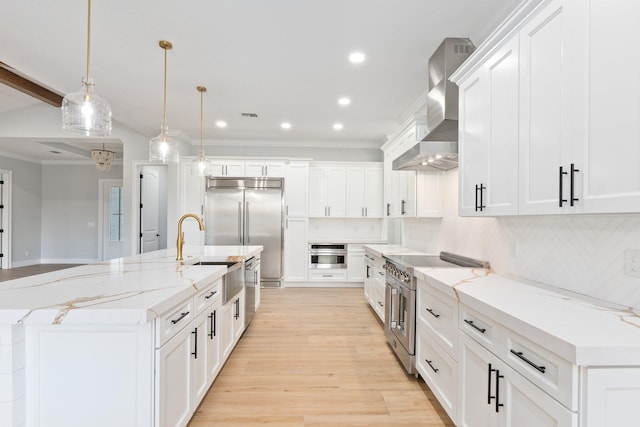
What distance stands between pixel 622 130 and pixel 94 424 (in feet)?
7.91

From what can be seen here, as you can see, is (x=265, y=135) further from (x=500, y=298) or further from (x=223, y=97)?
(x=500, y=298)

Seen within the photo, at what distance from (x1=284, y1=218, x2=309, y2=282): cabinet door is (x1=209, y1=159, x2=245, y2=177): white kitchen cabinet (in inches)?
49.8

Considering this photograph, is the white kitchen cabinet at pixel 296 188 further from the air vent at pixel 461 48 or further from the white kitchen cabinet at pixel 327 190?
the air vent at pixel 461 48

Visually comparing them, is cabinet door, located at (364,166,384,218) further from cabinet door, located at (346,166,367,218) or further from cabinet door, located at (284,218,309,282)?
cabinet door, located at (284,218,309,282)

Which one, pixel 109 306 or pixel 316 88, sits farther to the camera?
pixel 316 88

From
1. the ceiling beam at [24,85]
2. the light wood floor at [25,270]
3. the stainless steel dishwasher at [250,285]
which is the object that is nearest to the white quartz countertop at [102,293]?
the stainless steel dishwasher at [250,285]

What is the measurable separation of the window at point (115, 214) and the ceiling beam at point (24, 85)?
4.09m

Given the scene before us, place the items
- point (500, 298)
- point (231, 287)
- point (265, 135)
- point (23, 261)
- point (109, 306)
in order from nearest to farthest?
point (109, 306) < point (500, 298) < point (231, 287) < point (265, 135) < point (23, 261)

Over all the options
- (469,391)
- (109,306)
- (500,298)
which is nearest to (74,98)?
(109,306)

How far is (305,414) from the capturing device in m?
2.08

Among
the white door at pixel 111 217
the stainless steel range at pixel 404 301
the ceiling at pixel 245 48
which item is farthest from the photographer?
the white door at pixel 111 217

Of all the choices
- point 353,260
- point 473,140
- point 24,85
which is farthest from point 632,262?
point 24,85

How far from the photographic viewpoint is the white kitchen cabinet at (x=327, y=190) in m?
5.88

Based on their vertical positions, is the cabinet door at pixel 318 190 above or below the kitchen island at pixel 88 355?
above
